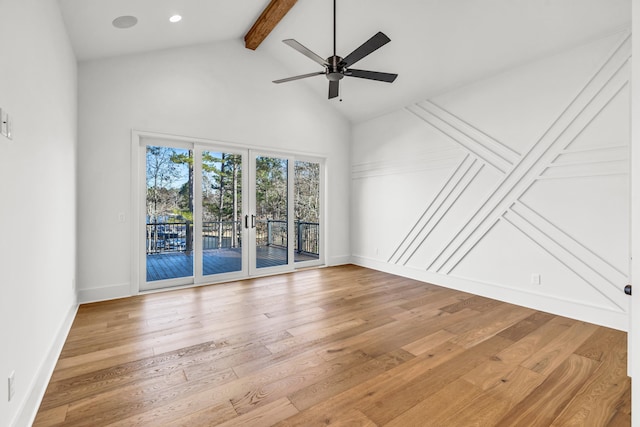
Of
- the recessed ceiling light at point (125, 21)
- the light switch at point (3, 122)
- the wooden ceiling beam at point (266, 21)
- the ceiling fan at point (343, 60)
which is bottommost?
the light switch at point (3, 122)

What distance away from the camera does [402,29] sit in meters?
3.82

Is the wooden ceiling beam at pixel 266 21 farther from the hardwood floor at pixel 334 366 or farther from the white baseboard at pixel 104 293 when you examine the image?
the white baseboard at pixel 104 293

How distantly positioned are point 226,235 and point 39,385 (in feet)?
9.86

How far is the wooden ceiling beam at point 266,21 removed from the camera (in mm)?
3879

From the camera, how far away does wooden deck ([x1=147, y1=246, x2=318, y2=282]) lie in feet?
14.3

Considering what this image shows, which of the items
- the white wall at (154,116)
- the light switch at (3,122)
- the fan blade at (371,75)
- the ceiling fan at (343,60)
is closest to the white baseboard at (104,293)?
the white wall at (154,116)

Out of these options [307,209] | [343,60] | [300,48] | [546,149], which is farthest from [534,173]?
[307,209]

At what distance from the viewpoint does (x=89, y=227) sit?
150 inches

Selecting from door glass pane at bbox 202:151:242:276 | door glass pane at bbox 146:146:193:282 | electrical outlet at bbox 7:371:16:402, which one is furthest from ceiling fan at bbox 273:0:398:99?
electrical outlet at bbox 7:371:16:402

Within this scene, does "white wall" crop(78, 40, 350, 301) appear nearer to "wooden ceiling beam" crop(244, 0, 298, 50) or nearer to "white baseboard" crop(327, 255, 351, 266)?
"wooden ceiling beam" crop(244, 0, 298, 50)

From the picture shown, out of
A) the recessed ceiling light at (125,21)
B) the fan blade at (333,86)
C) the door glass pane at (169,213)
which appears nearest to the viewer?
the recessed ceiling light at (125,21)

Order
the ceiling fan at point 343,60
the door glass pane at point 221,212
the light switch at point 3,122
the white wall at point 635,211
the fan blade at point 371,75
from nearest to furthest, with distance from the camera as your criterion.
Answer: the white wall at point 635,211 < the light switch at point 3,122 < the ceiling fan at point 343,60 < the fan blade at point 371,75 < the door glass pane at point 221,212

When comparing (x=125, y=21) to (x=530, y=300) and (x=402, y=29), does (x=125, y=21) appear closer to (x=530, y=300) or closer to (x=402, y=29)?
(x=402, y=29)

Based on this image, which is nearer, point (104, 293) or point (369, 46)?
point (369, 46)
